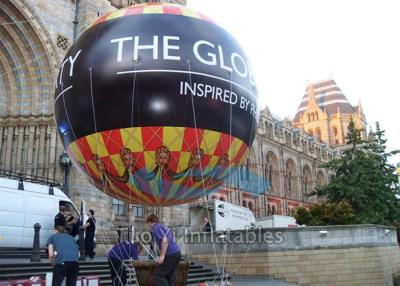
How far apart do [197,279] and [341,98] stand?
79.2m

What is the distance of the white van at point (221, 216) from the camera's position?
61.7 ft

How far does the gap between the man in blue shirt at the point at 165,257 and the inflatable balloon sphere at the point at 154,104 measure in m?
0.86

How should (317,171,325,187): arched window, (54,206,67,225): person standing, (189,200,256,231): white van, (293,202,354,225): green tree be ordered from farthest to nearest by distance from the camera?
(317,171,325,187): arched window < (293,202,354,225): green tree < (189,200,256,231): white van < (54,206,67,225): person standing

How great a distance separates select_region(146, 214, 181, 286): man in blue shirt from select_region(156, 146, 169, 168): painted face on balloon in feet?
3.04

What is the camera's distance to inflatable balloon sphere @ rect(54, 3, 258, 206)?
5996mm

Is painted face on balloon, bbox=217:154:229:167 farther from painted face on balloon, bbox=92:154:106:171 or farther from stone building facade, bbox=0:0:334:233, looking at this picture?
stone building facade, bbox=0:0:334:233

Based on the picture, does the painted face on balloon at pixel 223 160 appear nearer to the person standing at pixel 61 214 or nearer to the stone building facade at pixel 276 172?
the person standing at pixel 61 214

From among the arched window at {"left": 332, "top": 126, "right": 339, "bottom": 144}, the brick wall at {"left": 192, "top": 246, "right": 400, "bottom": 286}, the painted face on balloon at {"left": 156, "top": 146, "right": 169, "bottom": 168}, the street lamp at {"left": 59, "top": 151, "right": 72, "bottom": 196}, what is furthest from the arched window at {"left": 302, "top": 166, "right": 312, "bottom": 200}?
the painted face on balloon at {"left": 156, "top": 146, "right": 169, "bottom": 168}

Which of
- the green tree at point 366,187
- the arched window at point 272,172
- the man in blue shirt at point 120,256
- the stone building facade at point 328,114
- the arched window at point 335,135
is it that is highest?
the stone building facade at point 328,114

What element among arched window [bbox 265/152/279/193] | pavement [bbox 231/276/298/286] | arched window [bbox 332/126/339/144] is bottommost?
pavement [bbox 231/276/298/286]

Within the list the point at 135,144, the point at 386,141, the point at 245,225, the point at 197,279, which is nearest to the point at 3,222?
the point at 197,279

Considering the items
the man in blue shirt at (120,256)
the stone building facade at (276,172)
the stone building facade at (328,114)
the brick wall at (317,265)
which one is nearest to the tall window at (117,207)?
the brick wall at (317,265)

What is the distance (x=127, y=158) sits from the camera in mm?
6059

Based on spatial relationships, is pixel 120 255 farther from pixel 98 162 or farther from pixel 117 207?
pixel 117 207
